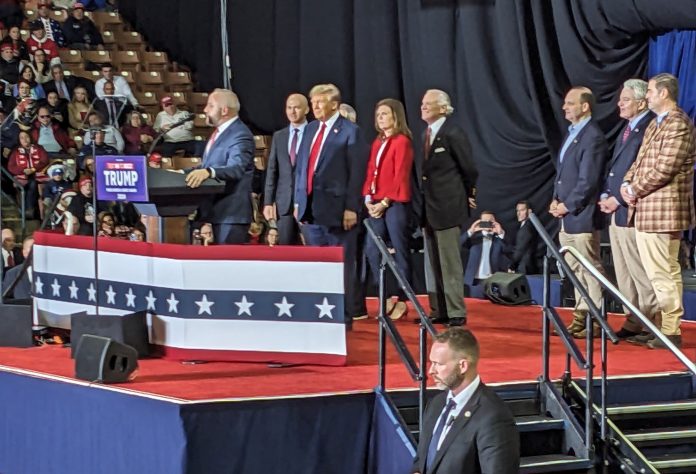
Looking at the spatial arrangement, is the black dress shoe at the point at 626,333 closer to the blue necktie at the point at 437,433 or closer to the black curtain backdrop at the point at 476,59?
the blue necktie at the point at 437,433

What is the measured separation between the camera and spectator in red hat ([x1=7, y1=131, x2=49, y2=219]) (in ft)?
50.2

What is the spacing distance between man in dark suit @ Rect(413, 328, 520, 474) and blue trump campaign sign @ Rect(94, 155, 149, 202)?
322 cm

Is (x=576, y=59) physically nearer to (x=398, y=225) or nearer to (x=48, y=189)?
(x=398, y=225)

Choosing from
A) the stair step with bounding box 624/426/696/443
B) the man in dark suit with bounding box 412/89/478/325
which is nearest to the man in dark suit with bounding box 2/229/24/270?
the man in dark suit with bounding box 412/89/478/325

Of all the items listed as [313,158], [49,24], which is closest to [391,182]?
[313,158]

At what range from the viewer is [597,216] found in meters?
9.10

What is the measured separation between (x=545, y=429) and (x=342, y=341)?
1375 millimetres

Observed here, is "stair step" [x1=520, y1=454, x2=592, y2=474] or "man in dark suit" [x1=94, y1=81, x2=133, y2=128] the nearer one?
"stair step" [x1=520, y1=454, x2=592, y2=474]

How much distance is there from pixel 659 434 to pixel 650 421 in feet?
0.71

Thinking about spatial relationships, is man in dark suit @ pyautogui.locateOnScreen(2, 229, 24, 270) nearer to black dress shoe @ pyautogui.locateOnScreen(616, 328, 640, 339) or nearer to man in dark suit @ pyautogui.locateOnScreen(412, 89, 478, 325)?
man in dark suit @ pyautogui.locateOnScreen(412, 89, 478, 325)

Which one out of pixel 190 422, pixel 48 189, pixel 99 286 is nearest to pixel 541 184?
pixel 48 189

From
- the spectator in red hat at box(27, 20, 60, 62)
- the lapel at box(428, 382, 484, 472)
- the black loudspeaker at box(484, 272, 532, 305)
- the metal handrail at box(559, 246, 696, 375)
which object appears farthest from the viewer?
the spectator in red hat at box(27, 20, 60, 62)

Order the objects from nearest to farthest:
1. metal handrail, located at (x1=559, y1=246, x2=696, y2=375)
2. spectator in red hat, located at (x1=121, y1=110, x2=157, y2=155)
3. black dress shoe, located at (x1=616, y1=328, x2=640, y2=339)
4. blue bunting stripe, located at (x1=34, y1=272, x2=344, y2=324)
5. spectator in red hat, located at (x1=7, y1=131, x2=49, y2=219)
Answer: metal handrail, located at (x1=559, y1=246, x2=696, y2=375), blue bunting stripe, located at (x1=34, y1=272, x2=344, y2=324), black dress shoe, located at (x1=616, y1=328, x2=640, y2=339), spectator in red hat, located at (x1=7, y1=131, x2=49, y2=219), spectator in red hat, located at (x1=121, y1=110, x2=157, y2=155)

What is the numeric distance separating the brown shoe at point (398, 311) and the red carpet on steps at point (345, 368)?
25 cm
